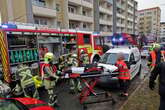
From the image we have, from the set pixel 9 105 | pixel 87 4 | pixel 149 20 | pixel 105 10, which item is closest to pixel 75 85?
pixel 9 105

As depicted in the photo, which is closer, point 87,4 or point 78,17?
point 78,17

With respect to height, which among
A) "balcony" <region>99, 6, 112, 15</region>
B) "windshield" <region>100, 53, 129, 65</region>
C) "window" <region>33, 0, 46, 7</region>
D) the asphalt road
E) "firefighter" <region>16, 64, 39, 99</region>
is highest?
"balcony" <region>99, 6, 112, 15</region>

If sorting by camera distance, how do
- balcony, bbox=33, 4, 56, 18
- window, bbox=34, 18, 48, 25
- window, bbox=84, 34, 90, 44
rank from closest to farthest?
window, bbox=84, 34, 90, 44, balcony, bbox=33, 4, 56, 18, window, bbox=34, 18, 48, 25

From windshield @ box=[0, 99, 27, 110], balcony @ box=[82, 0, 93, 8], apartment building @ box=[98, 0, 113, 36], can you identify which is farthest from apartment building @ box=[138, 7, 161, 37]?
windshield @ box=[0, 99, 27, 110]

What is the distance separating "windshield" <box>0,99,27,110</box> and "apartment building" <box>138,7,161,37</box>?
92279 millimetres

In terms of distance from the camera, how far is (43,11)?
→ 1752 centimetres

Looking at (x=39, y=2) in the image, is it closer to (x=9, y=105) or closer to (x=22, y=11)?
(x=22, y=11)

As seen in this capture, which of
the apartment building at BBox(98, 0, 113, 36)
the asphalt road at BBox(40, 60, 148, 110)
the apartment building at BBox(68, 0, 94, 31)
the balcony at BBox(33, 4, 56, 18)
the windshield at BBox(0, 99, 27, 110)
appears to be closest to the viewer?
the windshield at BBox(0, 99, 27, 110)

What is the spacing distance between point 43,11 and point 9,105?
16.3 m

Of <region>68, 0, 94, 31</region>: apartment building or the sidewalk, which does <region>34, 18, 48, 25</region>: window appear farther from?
the sidewalk

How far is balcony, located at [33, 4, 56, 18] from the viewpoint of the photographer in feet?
54.9

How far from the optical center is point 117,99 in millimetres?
5465

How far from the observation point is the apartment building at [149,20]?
87.2 meters

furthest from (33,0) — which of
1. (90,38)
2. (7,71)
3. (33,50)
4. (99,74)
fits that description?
(99,74)
